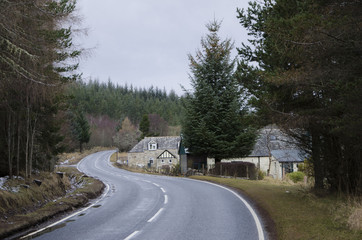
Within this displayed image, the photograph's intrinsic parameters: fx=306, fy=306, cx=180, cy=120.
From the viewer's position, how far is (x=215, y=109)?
1126 inches

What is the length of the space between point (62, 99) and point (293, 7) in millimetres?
13869

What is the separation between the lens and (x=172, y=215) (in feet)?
35.3

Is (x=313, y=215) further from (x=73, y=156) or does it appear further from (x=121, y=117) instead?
(x=121, y=117)

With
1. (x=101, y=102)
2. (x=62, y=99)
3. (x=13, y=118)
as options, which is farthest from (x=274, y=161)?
(x=101, y=102)

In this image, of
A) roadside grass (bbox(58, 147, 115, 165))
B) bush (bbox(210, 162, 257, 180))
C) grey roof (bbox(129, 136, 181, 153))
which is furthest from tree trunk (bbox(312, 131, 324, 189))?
grey roof (bbox(129, 136, 181, 153))

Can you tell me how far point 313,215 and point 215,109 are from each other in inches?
779

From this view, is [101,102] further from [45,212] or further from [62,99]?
[45,212]

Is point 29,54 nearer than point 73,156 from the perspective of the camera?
Yes

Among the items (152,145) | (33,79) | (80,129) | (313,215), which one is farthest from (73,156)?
(313,215)

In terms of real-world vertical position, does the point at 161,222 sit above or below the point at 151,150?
below

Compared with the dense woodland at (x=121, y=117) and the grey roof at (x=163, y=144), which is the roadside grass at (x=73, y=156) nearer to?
the dense woodland at (x=121, y=117)

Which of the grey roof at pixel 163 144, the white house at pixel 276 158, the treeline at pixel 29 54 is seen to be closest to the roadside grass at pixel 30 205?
the treeline at pixel 29 54

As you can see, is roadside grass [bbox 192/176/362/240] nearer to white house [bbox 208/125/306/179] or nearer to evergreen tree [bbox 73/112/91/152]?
white house [bbox 208/125/306/179]

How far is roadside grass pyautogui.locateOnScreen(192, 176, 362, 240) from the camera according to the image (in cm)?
727
